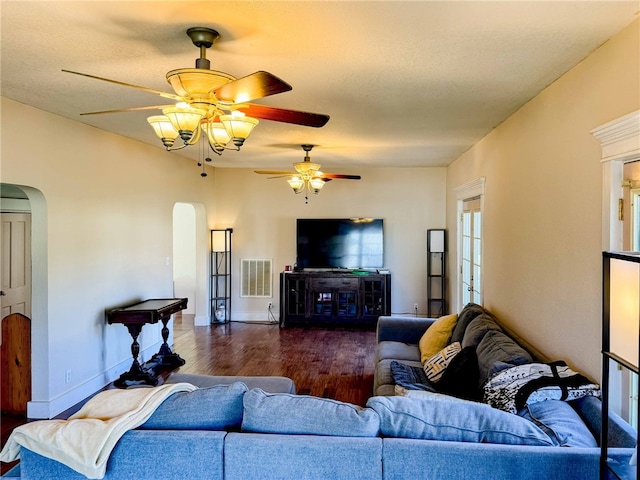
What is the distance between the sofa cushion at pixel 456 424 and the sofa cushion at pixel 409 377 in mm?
1170

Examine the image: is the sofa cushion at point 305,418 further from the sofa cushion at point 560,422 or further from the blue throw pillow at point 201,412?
the sofa cushion at point 560,422

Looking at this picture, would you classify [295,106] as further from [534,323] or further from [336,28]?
[534,323]

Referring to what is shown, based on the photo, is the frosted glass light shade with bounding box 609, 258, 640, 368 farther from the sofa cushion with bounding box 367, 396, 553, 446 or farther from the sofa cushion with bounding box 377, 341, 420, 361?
the sofa cushion with bounding box 377, 341, 420, 361

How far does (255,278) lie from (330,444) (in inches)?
256

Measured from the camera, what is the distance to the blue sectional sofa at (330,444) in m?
1.71

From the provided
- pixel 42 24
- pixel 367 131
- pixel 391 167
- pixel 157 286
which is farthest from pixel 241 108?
pixel 391 167

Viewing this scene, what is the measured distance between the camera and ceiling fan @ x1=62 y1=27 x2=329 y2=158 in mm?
1996

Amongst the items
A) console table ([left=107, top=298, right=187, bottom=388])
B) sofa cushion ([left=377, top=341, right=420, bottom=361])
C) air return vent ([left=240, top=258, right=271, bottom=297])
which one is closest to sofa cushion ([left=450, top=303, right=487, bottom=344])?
sofa cushion ([left=377, top=341, right=420, bottom=361])

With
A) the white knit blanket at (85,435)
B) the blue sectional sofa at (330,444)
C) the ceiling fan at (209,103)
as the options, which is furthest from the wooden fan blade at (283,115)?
the white knit blanket at (85,435)

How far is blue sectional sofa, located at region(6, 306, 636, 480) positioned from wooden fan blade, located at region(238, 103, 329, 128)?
135 cm

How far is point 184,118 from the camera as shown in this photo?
7.54 ft

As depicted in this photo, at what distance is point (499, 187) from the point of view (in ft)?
14.1

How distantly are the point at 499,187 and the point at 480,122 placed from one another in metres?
0.63

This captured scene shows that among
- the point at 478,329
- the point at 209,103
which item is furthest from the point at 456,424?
the point at 478,329
